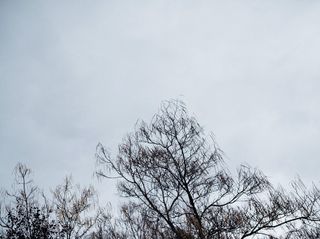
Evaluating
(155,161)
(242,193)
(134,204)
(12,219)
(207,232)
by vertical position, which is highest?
(12,219)

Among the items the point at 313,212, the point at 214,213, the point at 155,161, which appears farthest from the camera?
the point at 155,161

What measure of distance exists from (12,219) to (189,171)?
33.1 feet

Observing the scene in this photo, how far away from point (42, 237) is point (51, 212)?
180cm

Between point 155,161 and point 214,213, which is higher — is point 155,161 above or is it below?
above

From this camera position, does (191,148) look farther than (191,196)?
Yes

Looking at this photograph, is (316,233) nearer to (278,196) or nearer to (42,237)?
(278,196)

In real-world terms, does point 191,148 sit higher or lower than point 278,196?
higher

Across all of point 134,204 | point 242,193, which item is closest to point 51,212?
point 134,204

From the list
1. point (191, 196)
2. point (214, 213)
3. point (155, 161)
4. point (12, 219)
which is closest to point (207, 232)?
point (214, 213)

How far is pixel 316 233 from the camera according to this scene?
6773mm

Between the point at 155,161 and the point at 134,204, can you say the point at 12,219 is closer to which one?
the point at 134,204

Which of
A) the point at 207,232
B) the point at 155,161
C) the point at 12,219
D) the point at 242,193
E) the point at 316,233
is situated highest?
the point at 12,219

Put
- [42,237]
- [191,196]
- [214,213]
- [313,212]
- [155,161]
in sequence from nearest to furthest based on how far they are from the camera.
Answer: [313,212] < [214,213] < [191,196] < [155,161] < [42,237]

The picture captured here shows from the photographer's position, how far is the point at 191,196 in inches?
261
